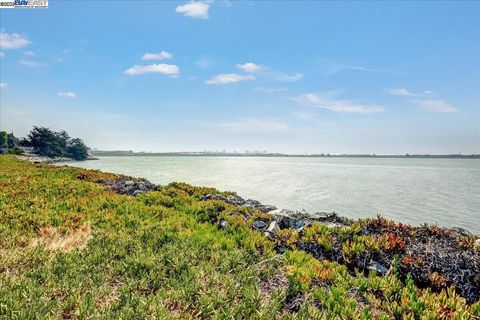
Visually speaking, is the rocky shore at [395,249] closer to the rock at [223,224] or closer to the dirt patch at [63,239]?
the rock at [223,224]

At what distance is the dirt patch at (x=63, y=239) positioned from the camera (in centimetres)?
829

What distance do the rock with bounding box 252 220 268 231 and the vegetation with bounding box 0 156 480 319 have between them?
0.20 meters

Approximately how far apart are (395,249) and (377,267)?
43.2 inches

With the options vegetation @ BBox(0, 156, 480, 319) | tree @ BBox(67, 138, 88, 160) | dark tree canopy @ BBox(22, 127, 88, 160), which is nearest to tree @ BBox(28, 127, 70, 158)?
dark tree canopy @ BBox(22, 127, 88, 160)

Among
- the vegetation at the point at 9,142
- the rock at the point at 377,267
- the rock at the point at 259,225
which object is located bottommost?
the rock at the point at 377,267

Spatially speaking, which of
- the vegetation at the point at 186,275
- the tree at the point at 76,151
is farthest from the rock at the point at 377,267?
the tree at the point at 76,151

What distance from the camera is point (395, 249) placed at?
842 cm

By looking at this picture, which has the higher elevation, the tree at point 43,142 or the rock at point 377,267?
the tree at point 43,142

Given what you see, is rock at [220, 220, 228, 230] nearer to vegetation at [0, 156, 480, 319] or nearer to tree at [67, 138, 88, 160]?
vegetation at [0, 156, 480, 319]

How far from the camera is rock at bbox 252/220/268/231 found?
36.7 ft

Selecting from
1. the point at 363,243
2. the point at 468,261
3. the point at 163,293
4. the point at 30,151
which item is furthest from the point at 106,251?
the point at 30,151

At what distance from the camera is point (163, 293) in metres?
5.93

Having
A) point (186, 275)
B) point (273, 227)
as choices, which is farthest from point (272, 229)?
point (186, 275)

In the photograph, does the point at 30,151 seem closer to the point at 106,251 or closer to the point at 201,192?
the point at 201,192
